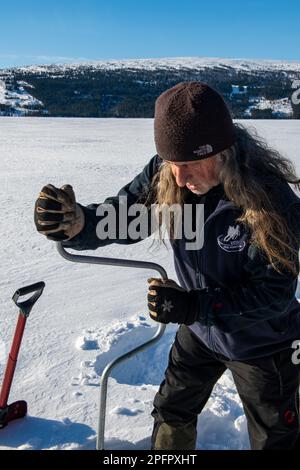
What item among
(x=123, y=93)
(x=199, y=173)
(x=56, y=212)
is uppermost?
(x=199, y=173)

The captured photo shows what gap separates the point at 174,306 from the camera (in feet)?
4.84

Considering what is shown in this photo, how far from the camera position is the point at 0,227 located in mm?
5680

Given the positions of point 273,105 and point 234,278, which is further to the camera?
point 273,105

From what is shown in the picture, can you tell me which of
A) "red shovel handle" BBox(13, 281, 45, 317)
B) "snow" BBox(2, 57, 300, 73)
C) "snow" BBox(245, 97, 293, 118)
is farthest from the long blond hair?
"snow" BBox(2, 57, 300, 73)

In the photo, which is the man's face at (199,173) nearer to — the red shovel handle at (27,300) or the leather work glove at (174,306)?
the leather work glove at (174,306)

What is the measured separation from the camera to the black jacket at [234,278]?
147cm

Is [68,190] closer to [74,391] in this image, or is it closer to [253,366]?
[253,366]

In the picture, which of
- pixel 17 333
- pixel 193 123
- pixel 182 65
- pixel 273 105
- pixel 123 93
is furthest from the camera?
pixel 182 65

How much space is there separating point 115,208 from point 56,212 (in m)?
0.31

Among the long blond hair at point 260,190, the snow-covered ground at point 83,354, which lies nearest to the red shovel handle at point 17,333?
the snow-covered ground at point 83,354

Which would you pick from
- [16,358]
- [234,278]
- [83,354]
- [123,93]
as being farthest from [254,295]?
[123,93]

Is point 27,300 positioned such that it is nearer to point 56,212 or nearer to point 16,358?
point 16,358

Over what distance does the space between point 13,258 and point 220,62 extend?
143 meters

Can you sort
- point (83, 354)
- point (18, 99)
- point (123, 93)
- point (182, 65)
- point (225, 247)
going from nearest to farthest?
point (225, 247)
point (83, 354)
point (18, 99)
point (123, 93)
point (182, 65)
